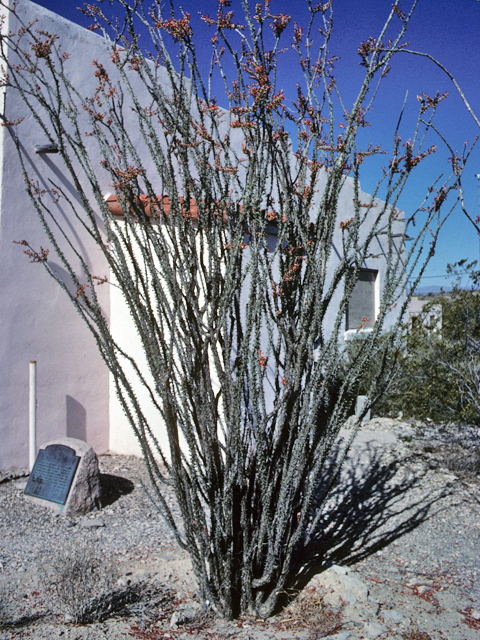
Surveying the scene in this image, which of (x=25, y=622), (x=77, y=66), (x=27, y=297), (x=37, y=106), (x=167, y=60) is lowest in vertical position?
(x=25, y=622)

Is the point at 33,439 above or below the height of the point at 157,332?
below

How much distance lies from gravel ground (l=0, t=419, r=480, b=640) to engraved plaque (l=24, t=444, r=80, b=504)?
6.1 inches

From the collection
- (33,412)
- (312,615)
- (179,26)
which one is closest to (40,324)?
(33,412)

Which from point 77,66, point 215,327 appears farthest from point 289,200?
point 77,66

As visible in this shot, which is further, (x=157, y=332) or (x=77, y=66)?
(x=77, y=66)

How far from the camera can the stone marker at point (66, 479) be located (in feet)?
14.7

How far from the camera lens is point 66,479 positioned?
179 inches

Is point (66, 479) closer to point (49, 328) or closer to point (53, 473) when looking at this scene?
point (53, 473)

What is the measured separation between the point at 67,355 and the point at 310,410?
3736mm

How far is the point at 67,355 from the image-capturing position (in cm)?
574

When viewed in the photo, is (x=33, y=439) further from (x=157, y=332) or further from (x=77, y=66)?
(x=77, y=66)

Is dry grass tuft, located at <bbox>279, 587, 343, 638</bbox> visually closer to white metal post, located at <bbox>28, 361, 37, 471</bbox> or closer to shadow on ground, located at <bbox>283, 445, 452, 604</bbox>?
shadow on ground, located at <bbox>283, 445, 452, 604</bbox>

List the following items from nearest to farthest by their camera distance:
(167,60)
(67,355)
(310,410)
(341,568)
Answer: (167,60)
(310,410)
(341,568)
(67,355)

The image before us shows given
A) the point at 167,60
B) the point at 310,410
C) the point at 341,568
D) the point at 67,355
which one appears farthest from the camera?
the point at 67,355
